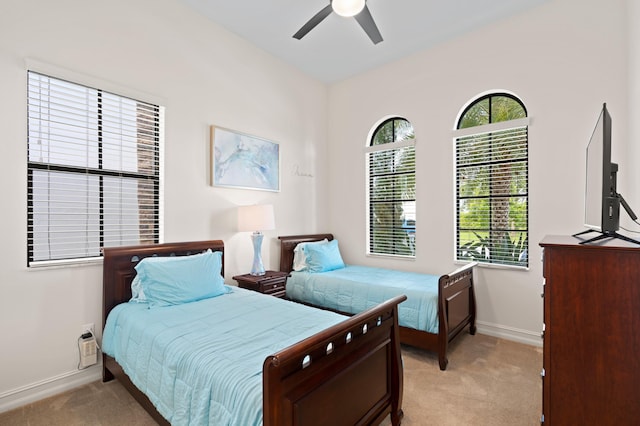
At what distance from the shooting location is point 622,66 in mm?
2822

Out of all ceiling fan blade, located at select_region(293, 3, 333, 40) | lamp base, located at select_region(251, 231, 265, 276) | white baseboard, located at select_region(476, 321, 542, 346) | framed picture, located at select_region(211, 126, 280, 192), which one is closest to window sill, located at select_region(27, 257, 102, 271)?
framed picture, located at select_region(211, 126, 280, 192)

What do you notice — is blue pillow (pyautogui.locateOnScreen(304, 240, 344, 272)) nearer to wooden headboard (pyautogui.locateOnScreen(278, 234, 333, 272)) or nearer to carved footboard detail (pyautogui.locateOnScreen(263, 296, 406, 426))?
wooden headboard (pyautogui.locateOnScreen(278, 234, 333, 272))

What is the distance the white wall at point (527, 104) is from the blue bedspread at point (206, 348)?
7.54ft

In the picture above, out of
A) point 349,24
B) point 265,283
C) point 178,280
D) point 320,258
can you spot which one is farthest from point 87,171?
point 349,24

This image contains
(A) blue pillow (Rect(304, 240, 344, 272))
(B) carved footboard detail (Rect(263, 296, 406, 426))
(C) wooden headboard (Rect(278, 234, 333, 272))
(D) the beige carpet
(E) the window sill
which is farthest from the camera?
(C) wooden headboard (Rect(278, 234, 333, 272))

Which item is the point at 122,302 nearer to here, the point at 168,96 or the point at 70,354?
the point at 70,354

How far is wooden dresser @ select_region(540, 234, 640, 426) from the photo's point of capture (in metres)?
1.41

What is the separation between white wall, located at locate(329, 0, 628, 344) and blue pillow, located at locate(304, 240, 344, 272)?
2.27 ft

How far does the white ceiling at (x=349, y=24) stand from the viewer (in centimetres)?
315

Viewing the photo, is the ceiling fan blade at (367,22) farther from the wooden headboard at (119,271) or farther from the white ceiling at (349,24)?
the wooden headboard at (119,271)

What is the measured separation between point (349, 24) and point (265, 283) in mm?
2975

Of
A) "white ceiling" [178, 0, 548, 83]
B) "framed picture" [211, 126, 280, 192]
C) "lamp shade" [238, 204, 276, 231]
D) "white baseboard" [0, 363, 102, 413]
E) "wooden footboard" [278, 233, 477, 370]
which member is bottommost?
"white baseboard" [0, 363, 102, 413]

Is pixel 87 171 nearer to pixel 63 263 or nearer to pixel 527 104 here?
pixel 63 263

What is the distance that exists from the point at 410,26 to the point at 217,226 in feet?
10.1
